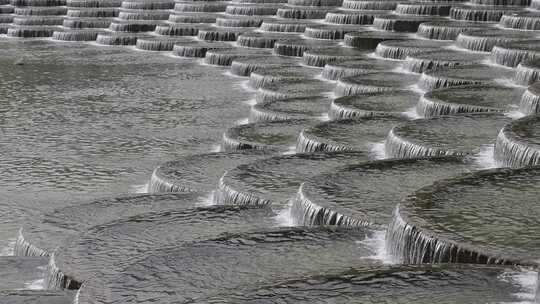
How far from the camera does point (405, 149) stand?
10.7 metres

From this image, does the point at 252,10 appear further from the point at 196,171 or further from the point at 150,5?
the point at 196,171

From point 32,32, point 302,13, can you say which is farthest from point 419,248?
point 32,32

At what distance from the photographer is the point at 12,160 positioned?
44.1 feet

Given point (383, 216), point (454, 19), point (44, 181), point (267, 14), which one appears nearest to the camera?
point (383, 216)

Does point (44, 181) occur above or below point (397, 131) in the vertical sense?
below

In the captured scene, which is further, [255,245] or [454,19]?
[454,19]

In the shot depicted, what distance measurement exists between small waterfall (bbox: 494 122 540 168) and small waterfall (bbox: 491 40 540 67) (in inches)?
245

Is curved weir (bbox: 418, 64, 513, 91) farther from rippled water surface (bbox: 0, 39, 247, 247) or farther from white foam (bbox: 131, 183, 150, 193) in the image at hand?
white foam (bbox: 131, 183, 150, 193)

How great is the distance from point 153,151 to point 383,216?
6.12 m

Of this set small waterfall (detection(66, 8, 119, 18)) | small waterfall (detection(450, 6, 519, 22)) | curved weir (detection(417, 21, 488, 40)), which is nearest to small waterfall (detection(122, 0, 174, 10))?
small waterfall (detection(66, 8, 119, 18))

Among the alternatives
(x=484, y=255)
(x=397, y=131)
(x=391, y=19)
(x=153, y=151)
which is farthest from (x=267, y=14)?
(x=484, y=255)

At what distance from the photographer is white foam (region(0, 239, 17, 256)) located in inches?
379

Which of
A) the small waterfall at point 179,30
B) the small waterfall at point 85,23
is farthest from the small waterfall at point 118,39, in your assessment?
the small waterfall at point 85,23

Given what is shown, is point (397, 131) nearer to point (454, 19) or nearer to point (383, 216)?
point (383, 216)
